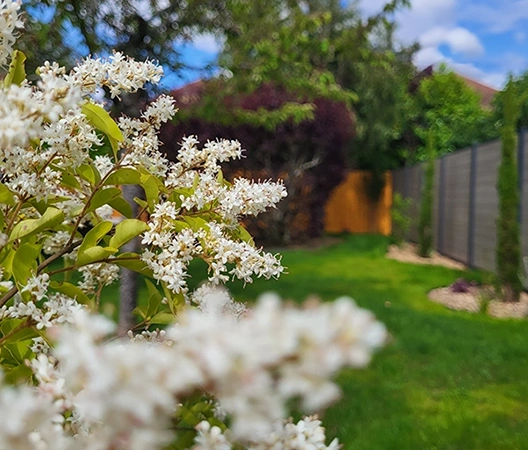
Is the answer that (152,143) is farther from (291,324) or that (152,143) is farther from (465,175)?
(465,175)

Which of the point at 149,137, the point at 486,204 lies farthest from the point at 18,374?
the point at 486,204

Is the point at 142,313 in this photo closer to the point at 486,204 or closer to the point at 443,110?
the point at 486,204

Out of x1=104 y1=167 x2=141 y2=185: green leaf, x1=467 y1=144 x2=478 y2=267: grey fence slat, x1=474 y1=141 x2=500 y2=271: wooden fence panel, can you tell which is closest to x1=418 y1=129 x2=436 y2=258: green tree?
x1=467 y1=144 x2=478 y2=267: grey fence slat

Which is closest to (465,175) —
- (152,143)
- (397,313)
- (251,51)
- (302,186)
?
(302,186)

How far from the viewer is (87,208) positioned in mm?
892

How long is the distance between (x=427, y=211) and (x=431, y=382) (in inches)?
292

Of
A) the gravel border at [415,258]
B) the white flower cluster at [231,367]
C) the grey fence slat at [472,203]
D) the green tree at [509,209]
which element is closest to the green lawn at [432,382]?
the green tree at [509,209]

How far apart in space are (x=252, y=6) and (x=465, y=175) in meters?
5.99

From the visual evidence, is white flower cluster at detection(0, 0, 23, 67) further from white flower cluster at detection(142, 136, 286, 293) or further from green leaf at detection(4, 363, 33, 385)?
green leaf at detection(4, 363, 33, 385)

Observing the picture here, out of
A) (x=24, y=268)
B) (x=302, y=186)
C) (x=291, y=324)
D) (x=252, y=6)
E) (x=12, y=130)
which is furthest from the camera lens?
(x=302, y=186)

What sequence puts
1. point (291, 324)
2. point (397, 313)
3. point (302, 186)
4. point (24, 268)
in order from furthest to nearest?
1. point (302, 186)
2. point (397, 313)
3. point (24, 268)
4. point (291, 324)

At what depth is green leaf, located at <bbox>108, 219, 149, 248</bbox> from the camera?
84cm

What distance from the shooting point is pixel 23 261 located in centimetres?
81

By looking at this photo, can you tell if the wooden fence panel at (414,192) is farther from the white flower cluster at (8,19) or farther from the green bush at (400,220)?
the white flower cluster at (8,19)
